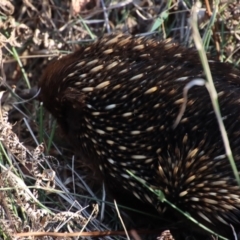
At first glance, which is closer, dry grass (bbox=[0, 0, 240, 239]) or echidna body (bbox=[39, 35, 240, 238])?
echidna body (bbox=[39, 35, 240, 238])

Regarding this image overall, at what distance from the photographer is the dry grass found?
285 centimetres

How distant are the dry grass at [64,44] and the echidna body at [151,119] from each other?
0.74 feet

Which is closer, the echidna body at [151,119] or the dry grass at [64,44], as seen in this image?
the echidna body at [151,119]

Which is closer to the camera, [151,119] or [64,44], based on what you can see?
[151,119]

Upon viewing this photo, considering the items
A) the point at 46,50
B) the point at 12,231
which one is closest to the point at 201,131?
the point at 12,231

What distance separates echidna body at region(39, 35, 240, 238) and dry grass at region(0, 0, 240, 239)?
0.74 ft

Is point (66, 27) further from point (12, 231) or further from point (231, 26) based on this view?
point (12, 231)

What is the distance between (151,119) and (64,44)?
3.98 ft

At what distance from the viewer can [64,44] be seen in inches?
137

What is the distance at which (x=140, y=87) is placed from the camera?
98.1 inches

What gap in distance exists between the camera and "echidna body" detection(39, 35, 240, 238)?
2326 mm

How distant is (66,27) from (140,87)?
1125 millimetres

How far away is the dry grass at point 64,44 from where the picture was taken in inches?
112

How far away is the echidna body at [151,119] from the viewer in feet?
7.63
